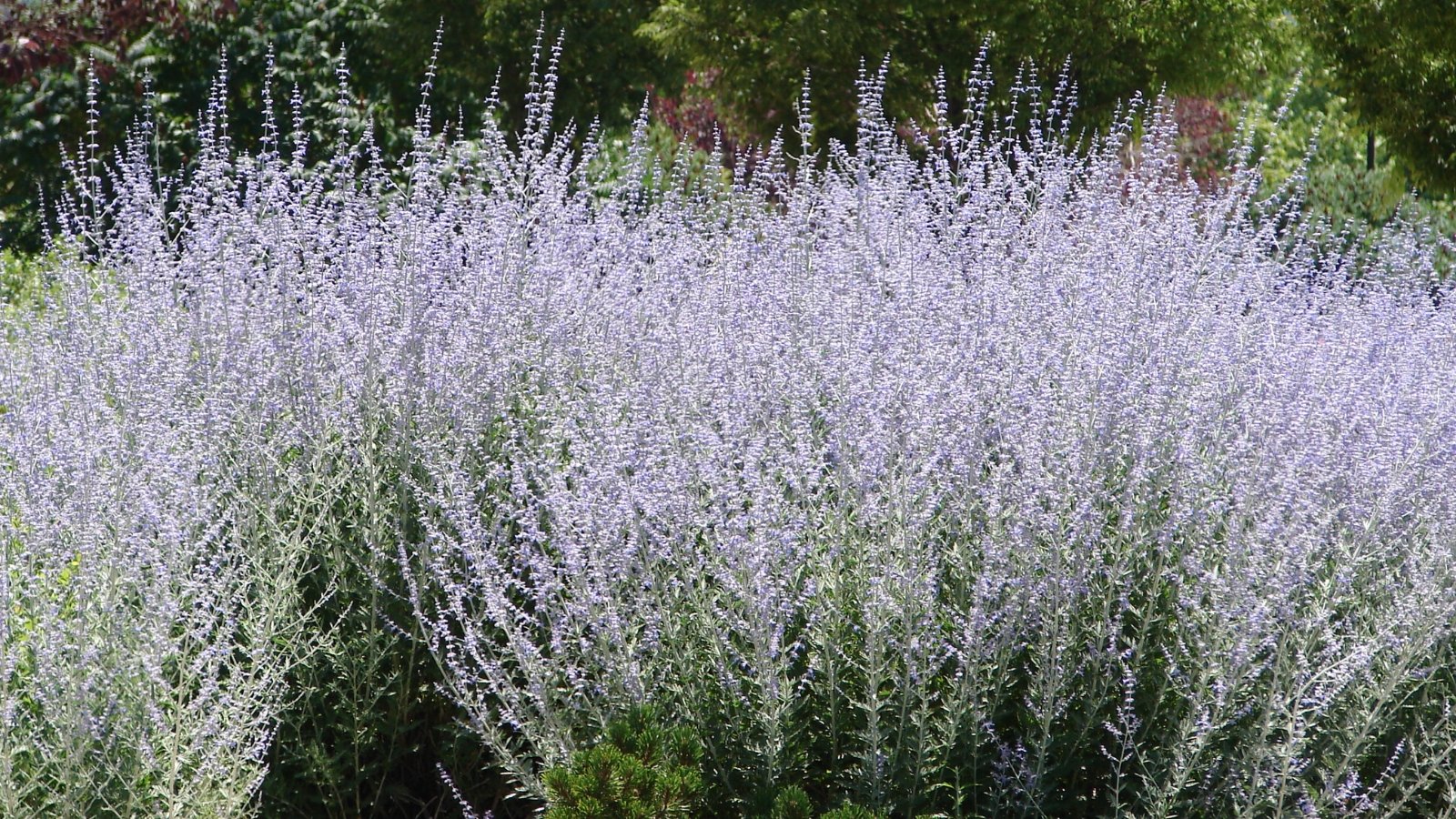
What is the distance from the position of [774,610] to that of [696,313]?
4.59ft

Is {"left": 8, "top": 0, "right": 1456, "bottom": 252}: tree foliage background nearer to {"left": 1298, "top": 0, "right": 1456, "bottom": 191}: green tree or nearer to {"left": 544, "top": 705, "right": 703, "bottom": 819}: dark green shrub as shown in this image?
{"left": 1298, "top": 0, "right": 1456, "bottom": 191}: green tree

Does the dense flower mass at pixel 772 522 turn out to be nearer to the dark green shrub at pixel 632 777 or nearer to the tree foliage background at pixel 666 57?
the dark green shrub at pixel 632 777

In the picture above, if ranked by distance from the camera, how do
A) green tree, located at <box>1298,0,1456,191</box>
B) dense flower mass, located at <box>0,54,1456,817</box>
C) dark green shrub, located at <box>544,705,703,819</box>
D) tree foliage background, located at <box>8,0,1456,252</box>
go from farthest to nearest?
tree foliage background, located at <box>8,0,1456,252</box> < green tree, located at <box>1298,0,1456,191</box> < dense flower mass, located at <box>0,54,1456,817</box> < dark green shrub, located at <box>544,705,703,819</box>

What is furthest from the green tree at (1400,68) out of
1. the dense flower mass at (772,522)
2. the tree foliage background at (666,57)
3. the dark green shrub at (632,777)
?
the dark green shrub at (632,777)

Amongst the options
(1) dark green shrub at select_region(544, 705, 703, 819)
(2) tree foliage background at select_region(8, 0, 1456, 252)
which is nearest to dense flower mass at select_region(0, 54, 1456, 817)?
(1) dark green shrub at select_region(544, 705, 703, 819)

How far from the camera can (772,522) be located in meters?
2.97

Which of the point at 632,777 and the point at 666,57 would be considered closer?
the point at 632,777

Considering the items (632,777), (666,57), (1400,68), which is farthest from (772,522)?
(666,57)

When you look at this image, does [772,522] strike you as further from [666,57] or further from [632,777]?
[666,57]

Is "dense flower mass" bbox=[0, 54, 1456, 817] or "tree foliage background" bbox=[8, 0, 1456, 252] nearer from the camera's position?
"dense flower mass" bbox=[0, 54, 1456, 817]

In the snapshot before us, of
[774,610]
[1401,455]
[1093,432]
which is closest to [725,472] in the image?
[774,610]

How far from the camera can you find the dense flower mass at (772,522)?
9.29 feet

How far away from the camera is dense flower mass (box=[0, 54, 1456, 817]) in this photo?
2.83 m

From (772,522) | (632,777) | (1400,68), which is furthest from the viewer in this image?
(1400,68)
